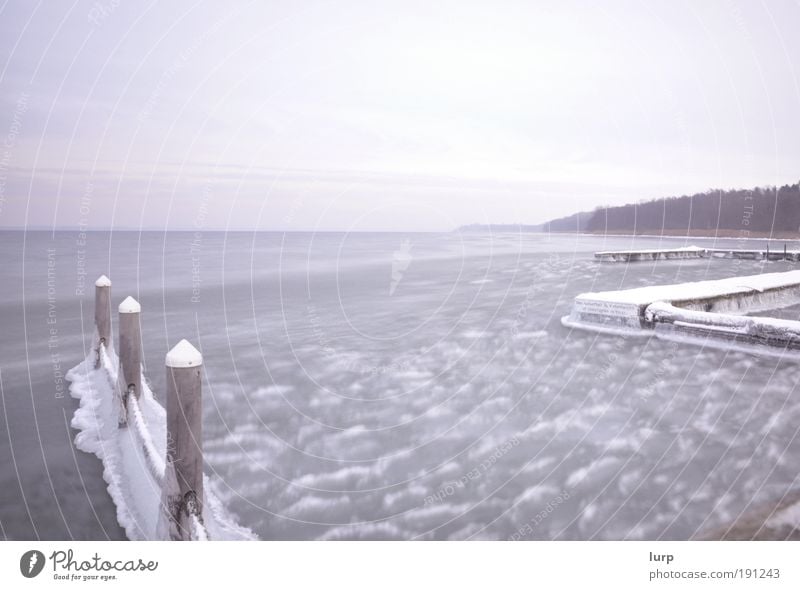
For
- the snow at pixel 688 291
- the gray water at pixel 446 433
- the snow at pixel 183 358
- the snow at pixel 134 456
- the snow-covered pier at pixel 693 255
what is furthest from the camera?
the snow-covered pier at pixel 693 255

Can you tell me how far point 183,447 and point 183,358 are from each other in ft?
2.18

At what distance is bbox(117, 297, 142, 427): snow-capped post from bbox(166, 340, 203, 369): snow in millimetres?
3201

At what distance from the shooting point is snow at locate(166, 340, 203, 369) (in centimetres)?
372

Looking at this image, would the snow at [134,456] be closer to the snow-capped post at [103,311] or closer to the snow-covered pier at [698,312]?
the snow-capped post at [103,311]

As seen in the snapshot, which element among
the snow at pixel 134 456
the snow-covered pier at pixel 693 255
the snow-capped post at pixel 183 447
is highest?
the snow-covered pier at pixel 693 255

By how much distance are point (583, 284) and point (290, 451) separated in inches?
905

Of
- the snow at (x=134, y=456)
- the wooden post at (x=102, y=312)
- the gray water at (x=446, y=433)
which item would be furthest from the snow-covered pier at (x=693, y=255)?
the snow at (x=134, y=456)

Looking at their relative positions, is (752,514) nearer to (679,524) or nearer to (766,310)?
(679,524)

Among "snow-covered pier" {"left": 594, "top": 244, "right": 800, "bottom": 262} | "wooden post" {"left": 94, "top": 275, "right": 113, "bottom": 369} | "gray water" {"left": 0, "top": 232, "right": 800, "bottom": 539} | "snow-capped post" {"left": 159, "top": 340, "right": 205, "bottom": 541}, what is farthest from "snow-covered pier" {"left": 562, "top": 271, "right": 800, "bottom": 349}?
"snow-covered pier" {"left": 594, "top": 244, "right": 800, "bottom": 262}

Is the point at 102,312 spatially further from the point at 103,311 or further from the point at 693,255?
the point at 693,255

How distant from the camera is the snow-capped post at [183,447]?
3734mm

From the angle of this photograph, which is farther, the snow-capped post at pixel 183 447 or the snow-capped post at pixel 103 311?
the snow-capped post at pixel 103 311

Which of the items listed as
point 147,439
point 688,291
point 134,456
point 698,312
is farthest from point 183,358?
point 688,291
